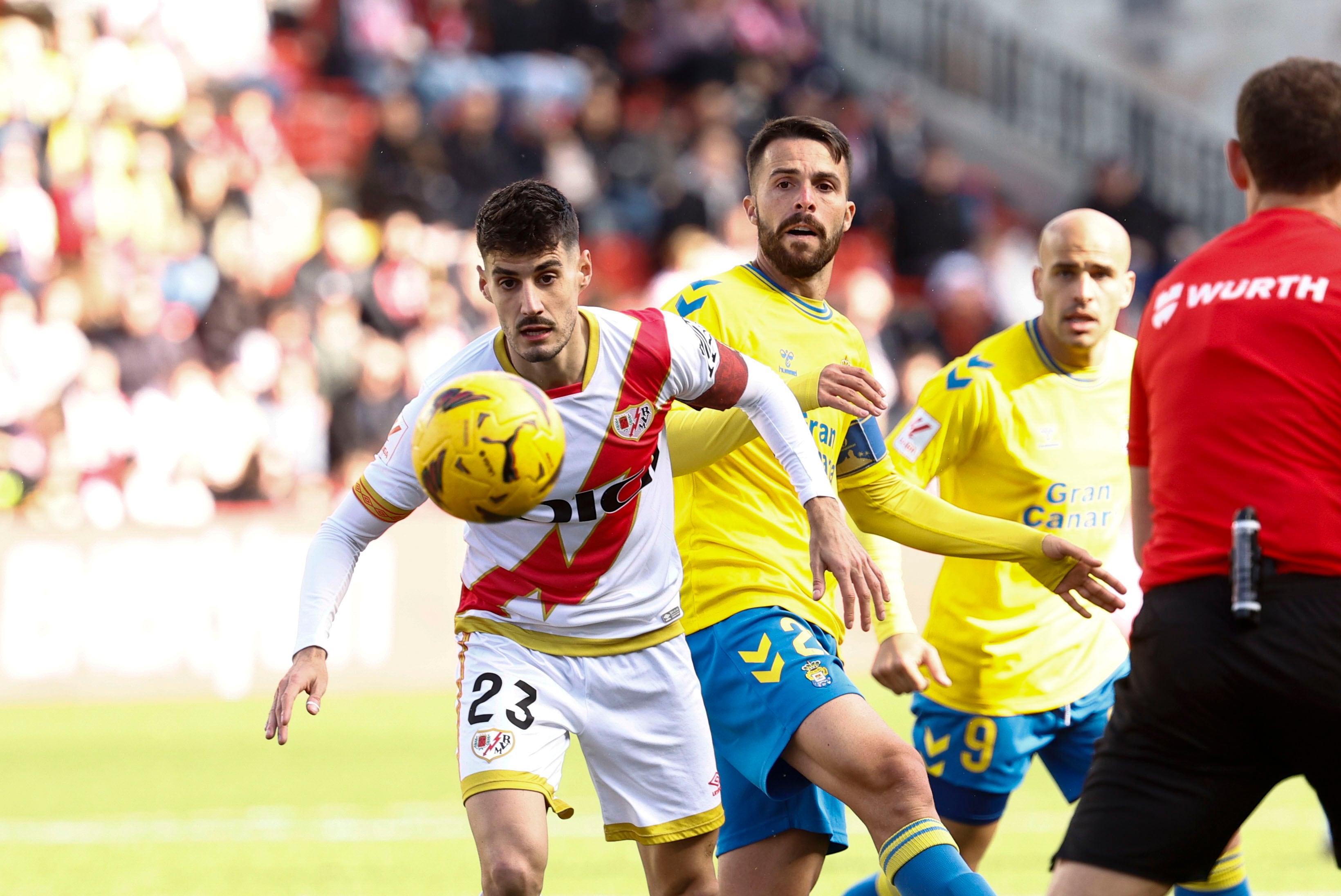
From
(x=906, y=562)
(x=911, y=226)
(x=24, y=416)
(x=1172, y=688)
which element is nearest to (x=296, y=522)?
(x=24, y=416)

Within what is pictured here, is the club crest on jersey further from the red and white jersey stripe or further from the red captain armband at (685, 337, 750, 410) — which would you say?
the red captain armband at (685, 337, 750, 410)

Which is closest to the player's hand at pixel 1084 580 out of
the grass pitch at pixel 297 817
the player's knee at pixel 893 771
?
the player's knee at pixel 893 771

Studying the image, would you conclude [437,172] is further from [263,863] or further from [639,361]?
[639,361]

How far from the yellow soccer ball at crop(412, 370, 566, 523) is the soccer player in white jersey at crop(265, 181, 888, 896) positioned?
29cm

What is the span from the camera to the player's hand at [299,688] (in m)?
4.55

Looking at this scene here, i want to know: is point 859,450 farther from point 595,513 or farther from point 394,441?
point 394,441

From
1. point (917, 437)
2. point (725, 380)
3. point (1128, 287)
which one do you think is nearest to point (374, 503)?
point (725, 380)

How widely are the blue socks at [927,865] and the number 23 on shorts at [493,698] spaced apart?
42.5 inches

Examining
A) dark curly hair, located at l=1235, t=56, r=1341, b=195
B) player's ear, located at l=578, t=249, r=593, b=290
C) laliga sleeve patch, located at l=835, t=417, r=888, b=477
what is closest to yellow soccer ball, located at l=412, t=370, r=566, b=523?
player's ear, located at l=578, t=249, r=593, b=290

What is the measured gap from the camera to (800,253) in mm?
5711

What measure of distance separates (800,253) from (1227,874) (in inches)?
99.0

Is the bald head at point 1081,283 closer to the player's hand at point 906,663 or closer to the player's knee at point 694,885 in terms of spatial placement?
the player's hand at point 906,663

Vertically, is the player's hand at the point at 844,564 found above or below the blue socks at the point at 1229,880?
above

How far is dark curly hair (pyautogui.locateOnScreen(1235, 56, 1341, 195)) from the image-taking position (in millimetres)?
3691
